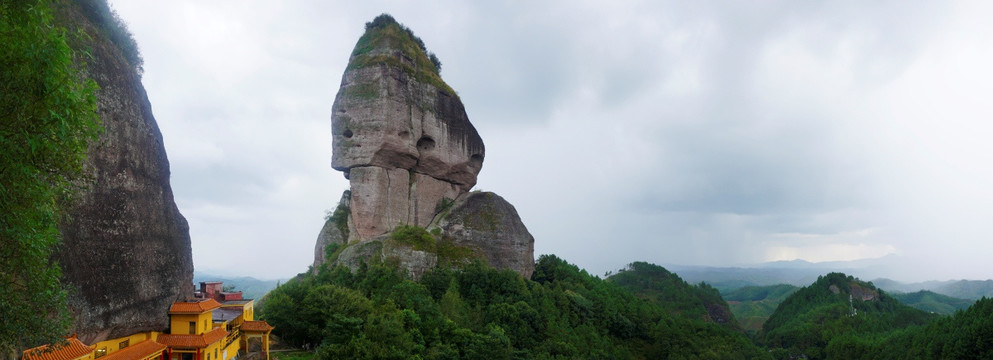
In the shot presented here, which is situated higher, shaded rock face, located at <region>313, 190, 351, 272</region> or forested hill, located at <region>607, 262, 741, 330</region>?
shaded rock face, located at <region>313, 190, 351, 272</region>

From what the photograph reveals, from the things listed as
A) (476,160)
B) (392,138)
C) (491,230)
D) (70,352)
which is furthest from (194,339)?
(476,160)

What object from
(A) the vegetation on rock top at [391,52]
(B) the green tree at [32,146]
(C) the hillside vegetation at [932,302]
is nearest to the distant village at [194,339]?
(B) the green tree at [32,146]

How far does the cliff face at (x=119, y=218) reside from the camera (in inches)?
432

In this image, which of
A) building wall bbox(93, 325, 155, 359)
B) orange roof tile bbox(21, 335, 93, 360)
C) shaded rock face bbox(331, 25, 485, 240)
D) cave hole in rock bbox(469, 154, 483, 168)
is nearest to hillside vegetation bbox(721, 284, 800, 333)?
cave hole in rock bbox(469, 154, 483, 168)

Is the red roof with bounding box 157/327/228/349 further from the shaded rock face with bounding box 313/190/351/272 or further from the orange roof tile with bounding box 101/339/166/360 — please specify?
the shaded rock face with bounding box 313/190/351/272

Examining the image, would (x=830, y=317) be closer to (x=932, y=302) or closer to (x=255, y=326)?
(x=255, y=326)

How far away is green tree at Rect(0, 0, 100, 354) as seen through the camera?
5.88 metres

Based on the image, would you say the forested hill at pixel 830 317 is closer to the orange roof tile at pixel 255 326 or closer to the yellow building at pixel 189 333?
the orange roof tile at pixel 255 326

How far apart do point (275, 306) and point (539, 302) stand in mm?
12324

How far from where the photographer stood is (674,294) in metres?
72.5

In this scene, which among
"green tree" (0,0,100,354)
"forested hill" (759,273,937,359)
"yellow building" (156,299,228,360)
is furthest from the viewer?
"forested hill" (759,273,937,359)

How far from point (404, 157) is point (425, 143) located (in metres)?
1.89

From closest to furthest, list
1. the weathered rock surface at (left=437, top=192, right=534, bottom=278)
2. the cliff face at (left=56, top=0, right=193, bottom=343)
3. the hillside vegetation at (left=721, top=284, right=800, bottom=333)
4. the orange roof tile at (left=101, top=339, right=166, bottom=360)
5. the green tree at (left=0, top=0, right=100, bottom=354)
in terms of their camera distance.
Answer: the green tree at (left=0, top=0, right=100, bottom=354)
the cliff face at (left=56, top=0, right=193, bottom=343)
the orange roof tile at (left=101, top=339, right=166, bottom=360)
the weathered rock surface at (left=437, top=192, right=534, bottom=278)
the hillside vegetation at (left=721, top=284, right=800, bottom=333)

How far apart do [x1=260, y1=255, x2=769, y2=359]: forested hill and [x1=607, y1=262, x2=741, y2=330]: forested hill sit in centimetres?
3362
